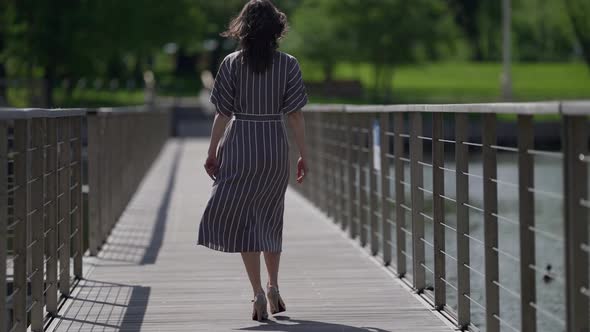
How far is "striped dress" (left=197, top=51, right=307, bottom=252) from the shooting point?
708 cm

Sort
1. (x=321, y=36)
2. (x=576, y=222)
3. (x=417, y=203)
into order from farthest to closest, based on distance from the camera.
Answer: (x=321, y=36) → (x=417, y=203) → (x=576, y=222)

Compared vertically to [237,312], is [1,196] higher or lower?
higher

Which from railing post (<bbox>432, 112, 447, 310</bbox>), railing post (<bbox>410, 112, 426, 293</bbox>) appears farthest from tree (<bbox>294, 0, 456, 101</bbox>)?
railing post (<bbox>432, 112, 447, 310</bbox>)

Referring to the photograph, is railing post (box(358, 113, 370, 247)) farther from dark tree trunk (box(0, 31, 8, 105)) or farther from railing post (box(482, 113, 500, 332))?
dark tree trunk (box(0, 31, 8, 105))

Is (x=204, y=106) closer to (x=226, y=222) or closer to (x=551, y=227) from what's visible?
(x=551, y=227)

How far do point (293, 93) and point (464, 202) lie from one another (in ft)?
3.65

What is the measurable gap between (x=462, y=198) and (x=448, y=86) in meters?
85.6

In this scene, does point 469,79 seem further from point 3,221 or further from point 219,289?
point 3,221

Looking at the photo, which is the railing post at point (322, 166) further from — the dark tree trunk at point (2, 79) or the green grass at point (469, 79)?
the green grass at point (469, 79)

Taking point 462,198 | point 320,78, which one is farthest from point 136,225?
point 320,78

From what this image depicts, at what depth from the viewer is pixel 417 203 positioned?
316 inches

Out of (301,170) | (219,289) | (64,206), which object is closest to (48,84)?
(219,289)

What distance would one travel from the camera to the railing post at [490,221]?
19.3 feet

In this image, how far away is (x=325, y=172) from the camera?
14781mm
